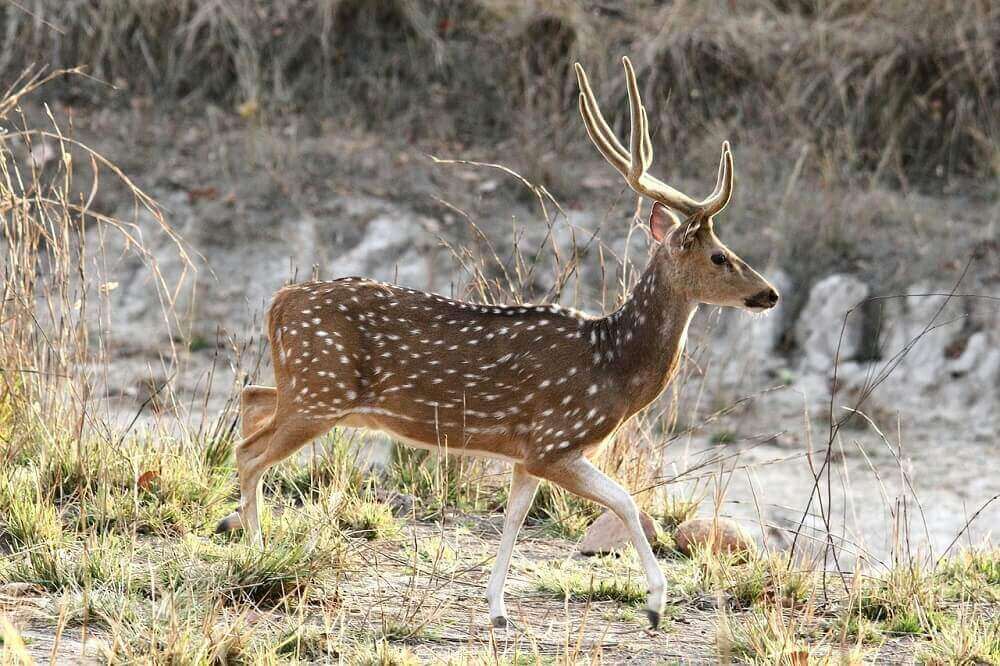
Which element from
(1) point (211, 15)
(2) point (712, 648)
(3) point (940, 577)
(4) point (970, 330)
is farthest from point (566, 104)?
(2) point (712, 648)

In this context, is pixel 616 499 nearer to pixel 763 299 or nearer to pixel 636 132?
pixel 763 299

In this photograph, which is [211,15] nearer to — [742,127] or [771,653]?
[742,127]

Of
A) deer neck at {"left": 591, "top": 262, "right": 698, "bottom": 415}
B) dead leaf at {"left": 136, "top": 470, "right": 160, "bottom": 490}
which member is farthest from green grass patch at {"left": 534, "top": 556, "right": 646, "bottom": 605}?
dead leaf at {"left": 136, "top": 470, "right": 160, "bottom": 490}

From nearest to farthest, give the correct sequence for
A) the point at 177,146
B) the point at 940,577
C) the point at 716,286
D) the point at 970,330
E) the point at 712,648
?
the point at 712,648 < the point at 716,286 < the point at 940,577 < the point at 970,330 < the point at 177,146

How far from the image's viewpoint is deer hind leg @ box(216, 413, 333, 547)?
6.10 m

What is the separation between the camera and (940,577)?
678 cm

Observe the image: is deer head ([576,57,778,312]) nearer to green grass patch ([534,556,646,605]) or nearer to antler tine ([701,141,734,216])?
antler tine ([701,141,734,216])

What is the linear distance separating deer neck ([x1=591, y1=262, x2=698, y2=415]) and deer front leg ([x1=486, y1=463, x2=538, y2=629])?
21.8 inches

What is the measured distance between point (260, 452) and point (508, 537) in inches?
47.5

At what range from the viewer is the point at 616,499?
5.79 meters

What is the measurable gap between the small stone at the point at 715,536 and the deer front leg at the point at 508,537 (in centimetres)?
114

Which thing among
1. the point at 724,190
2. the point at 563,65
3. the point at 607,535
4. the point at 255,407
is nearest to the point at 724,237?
the point at 563,65

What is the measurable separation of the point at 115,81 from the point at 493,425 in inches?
385

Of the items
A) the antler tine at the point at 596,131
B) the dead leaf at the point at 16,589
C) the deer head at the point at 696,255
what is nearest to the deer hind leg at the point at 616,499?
the deer head at the point at 696,255
